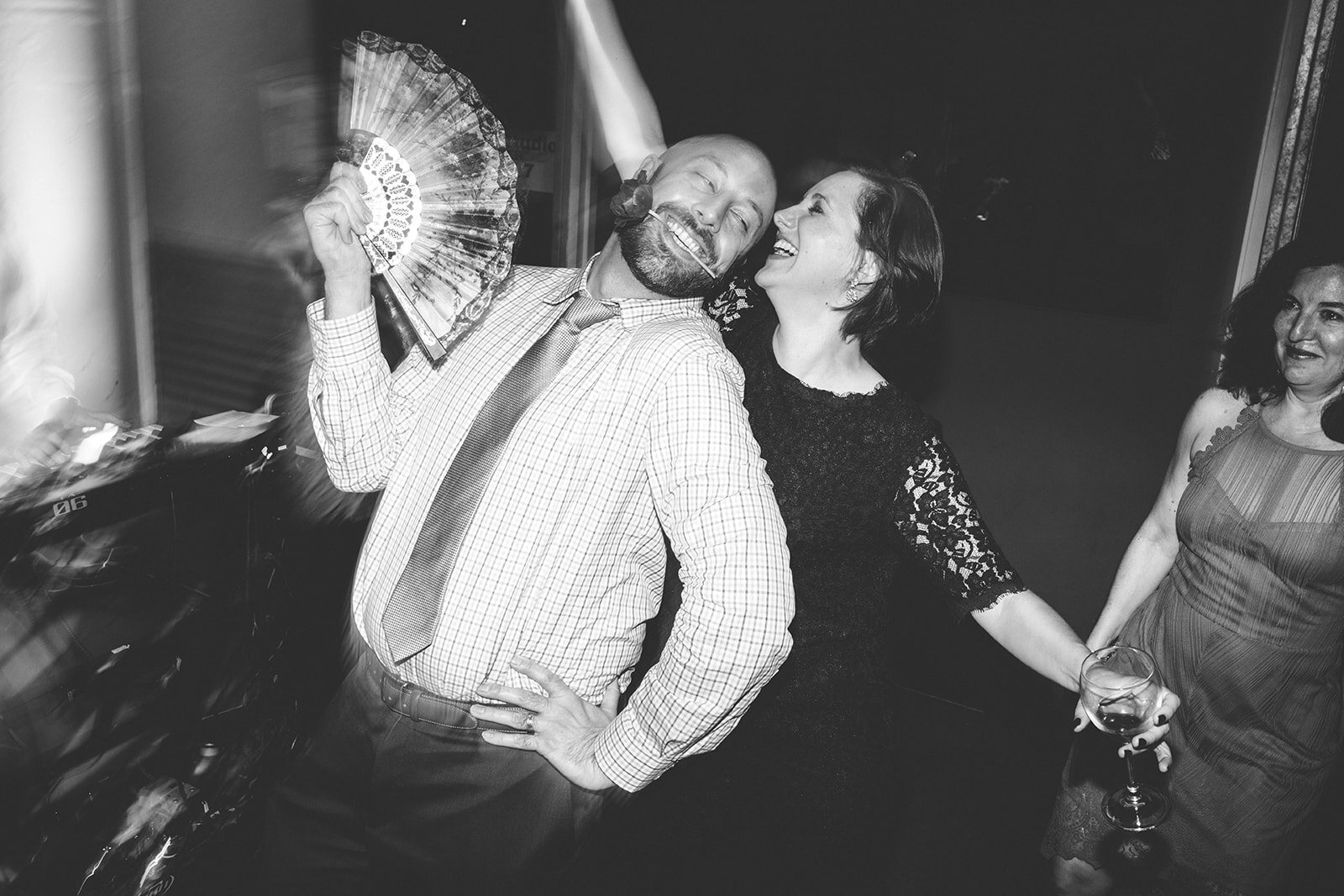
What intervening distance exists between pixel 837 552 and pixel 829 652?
20 centimetres

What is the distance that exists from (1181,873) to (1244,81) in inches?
106

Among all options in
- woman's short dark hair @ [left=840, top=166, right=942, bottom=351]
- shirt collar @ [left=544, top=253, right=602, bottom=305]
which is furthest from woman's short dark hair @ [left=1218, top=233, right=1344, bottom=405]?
shirt collar @ [left=544, top=253, right=602, bottom=305]

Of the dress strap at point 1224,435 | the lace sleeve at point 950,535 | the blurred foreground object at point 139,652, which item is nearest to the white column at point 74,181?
the blurred foreground object at point 139,652

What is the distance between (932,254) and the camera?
2057 mm

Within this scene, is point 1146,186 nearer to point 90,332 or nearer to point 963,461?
point 963,461

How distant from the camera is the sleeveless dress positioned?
224 cm

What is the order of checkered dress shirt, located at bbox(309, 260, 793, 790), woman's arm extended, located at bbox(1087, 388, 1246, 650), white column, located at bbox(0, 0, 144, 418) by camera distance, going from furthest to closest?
woman's arm extended, located at bbox(1087, 388, 1246, 650)
white column, located at bbox(0, 0, 144, 418)
checkered dress shirt, located at bbox(309, 260, 793, 790)

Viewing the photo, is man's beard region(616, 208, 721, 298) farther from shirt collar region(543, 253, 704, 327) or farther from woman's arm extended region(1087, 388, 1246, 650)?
woman's arm extended region(1087, 388, 1246, 650)

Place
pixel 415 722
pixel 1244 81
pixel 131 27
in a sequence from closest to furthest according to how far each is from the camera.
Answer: pixel 415 722 → pixel 131 27 → pixel 1244 81

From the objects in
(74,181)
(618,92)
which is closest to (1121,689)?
(74,181)

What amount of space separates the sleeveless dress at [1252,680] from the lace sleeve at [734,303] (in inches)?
47.8

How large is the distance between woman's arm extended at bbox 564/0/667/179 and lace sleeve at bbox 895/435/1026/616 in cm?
127

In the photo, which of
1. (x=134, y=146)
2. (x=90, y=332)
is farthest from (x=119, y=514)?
(x=134, y=146)

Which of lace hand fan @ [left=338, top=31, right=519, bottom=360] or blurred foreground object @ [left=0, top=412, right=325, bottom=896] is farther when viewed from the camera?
blurred foreground object @ [left=0, top=412, right=325, bottom=896]
